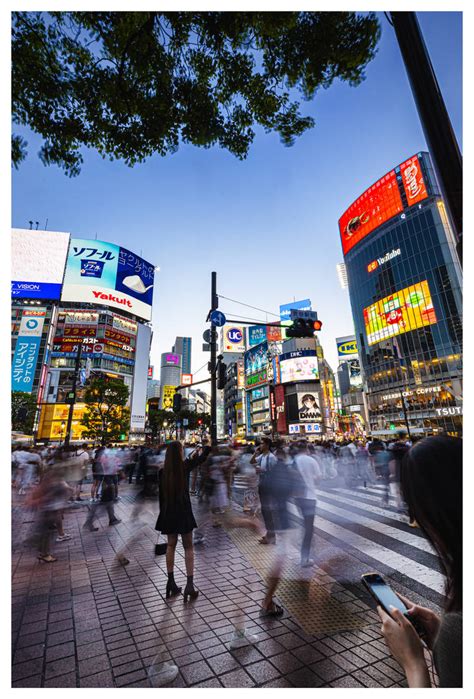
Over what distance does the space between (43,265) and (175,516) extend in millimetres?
54307

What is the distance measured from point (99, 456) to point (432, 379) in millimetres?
53187

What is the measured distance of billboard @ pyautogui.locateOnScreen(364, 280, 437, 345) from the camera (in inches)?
2064

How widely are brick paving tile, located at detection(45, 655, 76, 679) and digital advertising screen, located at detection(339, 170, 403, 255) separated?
71.3 meters

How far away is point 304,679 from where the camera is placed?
261 cm

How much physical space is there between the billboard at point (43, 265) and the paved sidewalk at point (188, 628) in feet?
155

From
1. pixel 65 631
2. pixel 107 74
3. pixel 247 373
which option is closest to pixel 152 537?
pixel 65 631

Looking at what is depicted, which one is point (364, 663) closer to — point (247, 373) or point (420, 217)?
point (420, 217)

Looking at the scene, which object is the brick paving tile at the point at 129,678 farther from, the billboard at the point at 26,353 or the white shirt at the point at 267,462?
the billboard at the point at 26,353

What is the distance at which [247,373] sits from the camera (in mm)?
85312

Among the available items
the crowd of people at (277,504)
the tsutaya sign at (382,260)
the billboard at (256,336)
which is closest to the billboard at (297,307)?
the billboard at (256,336)

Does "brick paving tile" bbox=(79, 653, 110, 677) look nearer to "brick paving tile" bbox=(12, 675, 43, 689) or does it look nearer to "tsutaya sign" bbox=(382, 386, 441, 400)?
"brick paving tile" bbox=(12, 675, 43, 689)

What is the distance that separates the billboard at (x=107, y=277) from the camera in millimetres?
59781

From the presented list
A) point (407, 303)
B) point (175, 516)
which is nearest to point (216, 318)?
point (175, 516)
